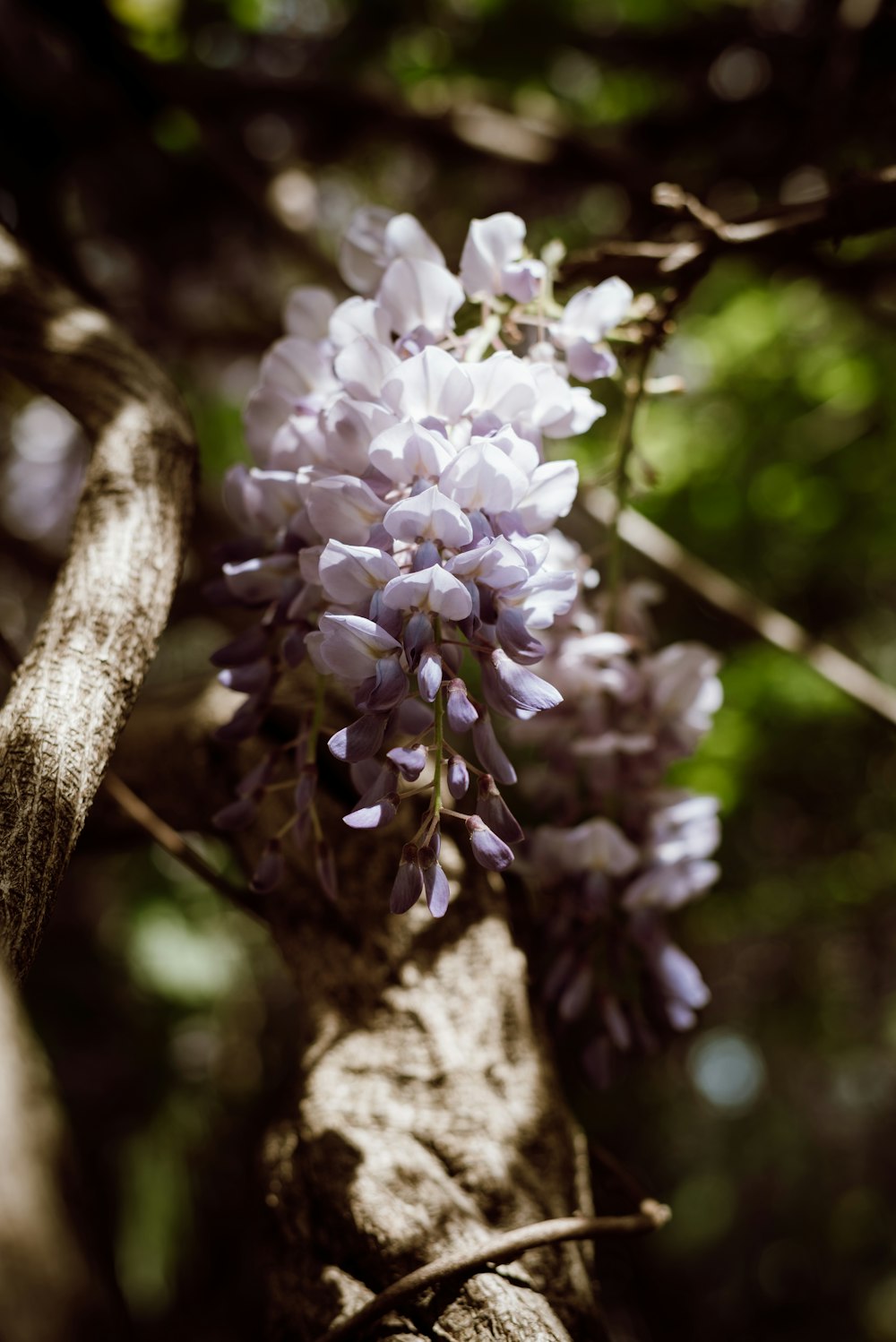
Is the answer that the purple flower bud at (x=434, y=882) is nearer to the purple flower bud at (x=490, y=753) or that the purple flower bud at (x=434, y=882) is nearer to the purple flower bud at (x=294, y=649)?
the purple flower bud at (x=490, y=753)

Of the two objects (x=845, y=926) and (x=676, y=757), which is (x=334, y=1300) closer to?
(x=676, y=757)

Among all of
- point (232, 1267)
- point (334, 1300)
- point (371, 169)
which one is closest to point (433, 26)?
point (371, 169)

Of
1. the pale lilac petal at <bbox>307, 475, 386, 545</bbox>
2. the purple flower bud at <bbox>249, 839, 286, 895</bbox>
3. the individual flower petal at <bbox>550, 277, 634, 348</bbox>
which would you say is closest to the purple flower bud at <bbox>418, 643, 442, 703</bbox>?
the pale lilac petal at <bbox>307, 475, 386, 545</bbox>

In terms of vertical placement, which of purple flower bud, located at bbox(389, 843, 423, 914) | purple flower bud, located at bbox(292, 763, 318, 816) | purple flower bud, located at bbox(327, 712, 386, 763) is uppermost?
purple flower bud, located at bbox(327, 712, 386, 763)

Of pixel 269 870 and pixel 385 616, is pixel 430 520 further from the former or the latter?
pixel 269 870

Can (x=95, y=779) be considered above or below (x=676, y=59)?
below

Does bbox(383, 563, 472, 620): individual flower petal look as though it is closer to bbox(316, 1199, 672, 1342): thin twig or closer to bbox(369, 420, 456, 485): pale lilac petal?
bbox(369, 420, 456, 485): pale lilac petal
